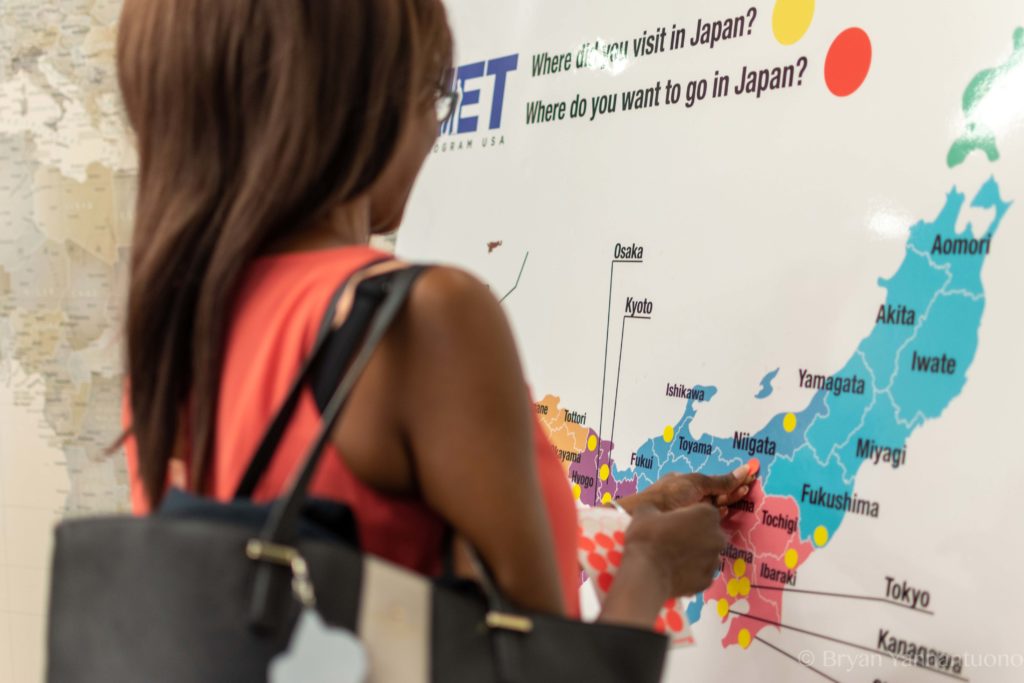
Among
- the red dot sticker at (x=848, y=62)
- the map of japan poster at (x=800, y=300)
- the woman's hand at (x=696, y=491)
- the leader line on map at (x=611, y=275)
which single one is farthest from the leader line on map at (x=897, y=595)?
the red dot sticker at (x=848, y=62)

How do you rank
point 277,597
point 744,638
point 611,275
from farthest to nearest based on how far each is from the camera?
point 611,275, point 744,638, point 277,597

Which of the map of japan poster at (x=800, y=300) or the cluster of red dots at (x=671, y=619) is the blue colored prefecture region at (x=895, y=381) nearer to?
the map of japan poster at (x=800, y=300)

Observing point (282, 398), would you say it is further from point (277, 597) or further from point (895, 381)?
point (895, 381)

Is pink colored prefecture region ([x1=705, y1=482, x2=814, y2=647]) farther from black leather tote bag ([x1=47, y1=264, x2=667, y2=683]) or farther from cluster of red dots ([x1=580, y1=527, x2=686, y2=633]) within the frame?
black leather tote bag ([x1=47, y1=264, x2=667, y2=683])

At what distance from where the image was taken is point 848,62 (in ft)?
2.90

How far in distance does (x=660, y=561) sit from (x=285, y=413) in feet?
1.09

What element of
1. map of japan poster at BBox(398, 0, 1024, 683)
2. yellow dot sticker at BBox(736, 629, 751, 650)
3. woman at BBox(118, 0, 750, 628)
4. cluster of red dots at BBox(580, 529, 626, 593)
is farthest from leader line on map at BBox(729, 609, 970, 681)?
woman at BBox(118, 0, 750, 628)

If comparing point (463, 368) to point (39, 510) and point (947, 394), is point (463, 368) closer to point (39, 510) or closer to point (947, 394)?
point (947, 394)

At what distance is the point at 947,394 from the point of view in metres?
0.79

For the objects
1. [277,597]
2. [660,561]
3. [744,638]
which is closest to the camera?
[277,597]

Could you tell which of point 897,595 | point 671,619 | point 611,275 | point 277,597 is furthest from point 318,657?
point 611,275

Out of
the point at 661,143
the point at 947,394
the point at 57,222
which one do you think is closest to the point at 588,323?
the point at 661,143

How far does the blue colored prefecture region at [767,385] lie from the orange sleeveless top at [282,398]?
17.9 inches

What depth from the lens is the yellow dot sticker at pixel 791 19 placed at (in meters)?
0.92
